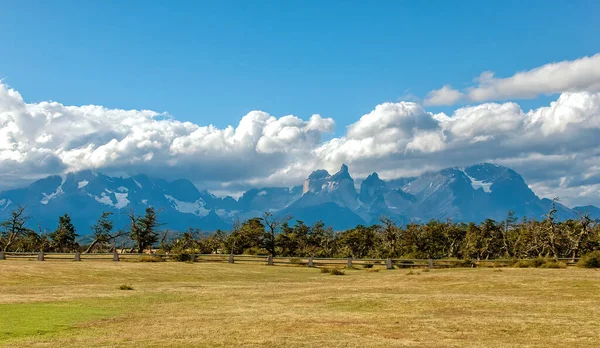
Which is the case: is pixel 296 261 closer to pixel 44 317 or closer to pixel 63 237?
pixel 44 317

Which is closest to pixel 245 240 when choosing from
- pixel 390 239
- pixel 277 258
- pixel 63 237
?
pixel 390 239

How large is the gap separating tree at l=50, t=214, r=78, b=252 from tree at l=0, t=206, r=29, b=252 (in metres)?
6.22

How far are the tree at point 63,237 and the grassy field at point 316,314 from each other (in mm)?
79796

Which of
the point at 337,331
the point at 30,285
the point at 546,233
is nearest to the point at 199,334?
the point at 337,331

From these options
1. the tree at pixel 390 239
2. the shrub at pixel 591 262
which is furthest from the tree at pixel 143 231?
the shrub at pixel 591 262

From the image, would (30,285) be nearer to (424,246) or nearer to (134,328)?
(134,328)

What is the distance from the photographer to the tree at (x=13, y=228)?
97.2 meters

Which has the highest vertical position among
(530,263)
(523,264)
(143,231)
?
(143,231)

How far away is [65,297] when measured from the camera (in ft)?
91.8

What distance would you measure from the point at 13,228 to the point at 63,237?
16.4 m

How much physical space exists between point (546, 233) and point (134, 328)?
85829 mm

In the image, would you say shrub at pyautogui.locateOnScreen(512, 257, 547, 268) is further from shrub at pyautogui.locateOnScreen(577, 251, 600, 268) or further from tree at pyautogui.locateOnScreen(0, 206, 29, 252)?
tree at pyautogui.locateOnScreen(0, 206, 29, 252)

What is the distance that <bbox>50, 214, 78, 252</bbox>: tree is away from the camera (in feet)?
369

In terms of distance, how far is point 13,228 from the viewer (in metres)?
97.4
